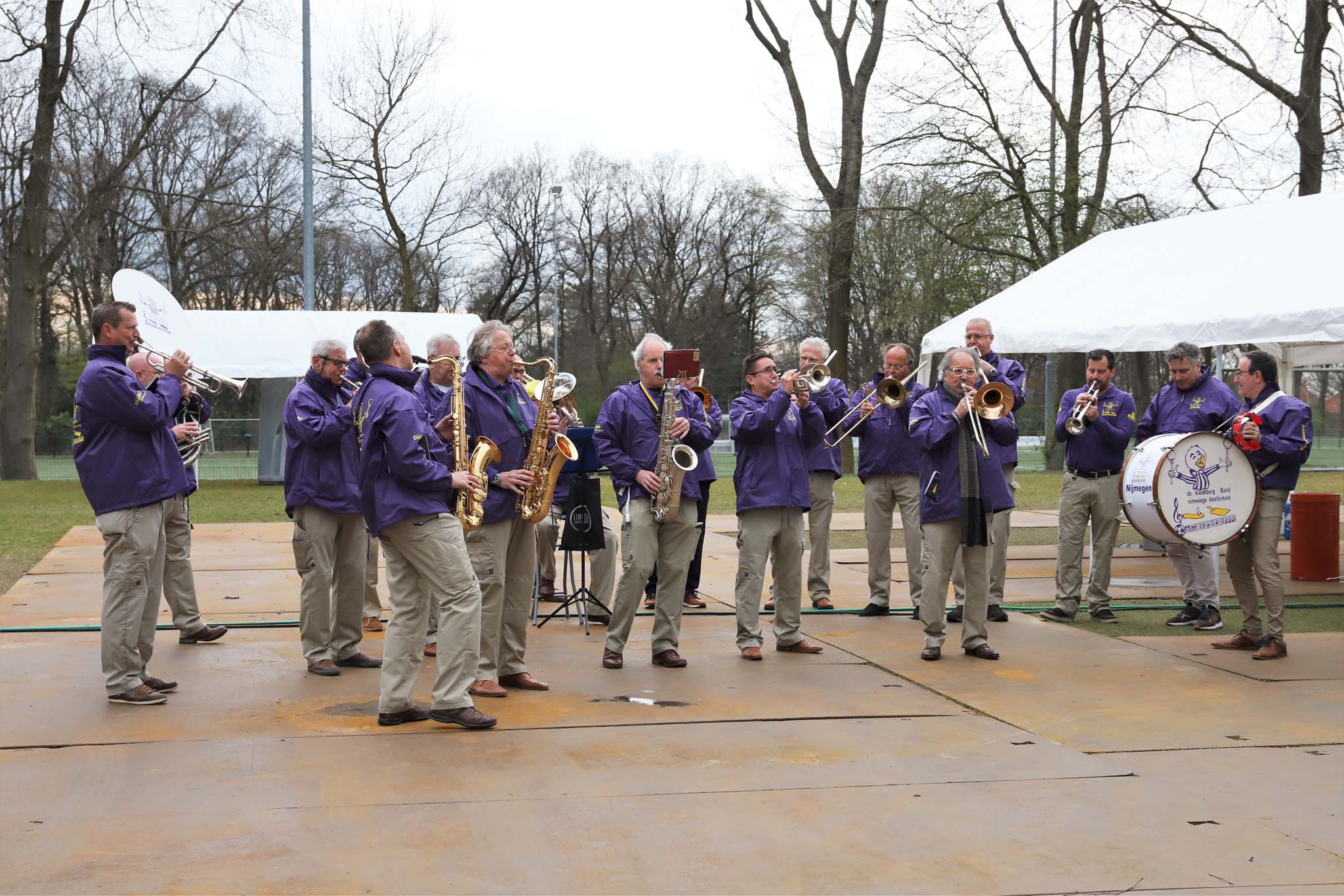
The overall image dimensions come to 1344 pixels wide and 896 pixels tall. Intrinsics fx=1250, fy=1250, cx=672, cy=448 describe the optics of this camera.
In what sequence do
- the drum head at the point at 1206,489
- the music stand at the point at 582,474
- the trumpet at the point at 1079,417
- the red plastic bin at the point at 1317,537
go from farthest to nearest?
the red plastic bin at the point at 1317,537 < the trumpet at the point at 1079,417 < the music stand at the point at 582,474 < the drum head at the point at 1206,489

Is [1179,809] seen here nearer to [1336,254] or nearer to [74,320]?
[1336,254]

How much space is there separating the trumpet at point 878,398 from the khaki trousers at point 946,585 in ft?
5.13

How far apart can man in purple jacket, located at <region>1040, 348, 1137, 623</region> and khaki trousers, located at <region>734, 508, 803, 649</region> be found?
8.33 ft

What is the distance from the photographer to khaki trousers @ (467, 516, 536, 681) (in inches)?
269

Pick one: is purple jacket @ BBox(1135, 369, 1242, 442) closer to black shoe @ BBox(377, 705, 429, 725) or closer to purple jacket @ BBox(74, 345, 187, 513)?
black shoe @ BBox(377, 705, 429, 725)

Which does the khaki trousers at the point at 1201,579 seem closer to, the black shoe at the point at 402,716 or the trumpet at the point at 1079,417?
the trumpet at the point at 1079,417

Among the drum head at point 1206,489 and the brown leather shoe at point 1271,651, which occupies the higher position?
the drum head at point 1206,489

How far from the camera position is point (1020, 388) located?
31.0ft

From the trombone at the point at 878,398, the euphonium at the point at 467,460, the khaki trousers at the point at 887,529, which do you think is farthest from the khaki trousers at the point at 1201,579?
the euphonium at the point at 467,460

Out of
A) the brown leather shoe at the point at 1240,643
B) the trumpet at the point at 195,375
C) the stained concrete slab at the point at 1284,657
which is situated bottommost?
the stained concrete slab at the point at 1284,657

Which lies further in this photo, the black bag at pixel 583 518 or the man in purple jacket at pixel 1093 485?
the man in purple jacket at pixel 1093 485

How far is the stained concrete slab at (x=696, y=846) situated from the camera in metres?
4.12

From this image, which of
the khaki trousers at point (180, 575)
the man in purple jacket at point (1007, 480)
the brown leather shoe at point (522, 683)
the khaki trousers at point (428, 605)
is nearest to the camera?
the khaki trousers at point (428, 605)

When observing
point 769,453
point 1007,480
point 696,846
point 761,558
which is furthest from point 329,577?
point 1007,480
